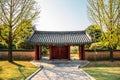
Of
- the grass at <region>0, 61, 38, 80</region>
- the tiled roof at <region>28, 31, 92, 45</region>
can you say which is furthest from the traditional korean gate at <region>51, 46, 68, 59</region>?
the grass at <region>0, 61, 38, 80</region>

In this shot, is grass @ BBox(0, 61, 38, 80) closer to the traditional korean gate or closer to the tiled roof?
the tiled roof

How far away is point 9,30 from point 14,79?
11328 mm

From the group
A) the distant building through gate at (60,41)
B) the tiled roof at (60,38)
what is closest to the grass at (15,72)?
Result: the distant building through gate at (60,41)

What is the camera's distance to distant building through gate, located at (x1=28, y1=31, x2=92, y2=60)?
2889cm

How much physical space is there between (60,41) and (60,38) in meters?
1.39

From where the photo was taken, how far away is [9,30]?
25.5 meters

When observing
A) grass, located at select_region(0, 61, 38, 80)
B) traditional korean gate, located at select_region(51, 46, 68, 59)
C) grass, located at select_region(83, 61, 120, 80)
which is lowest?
grass, located at select_region(83, 61, 120, 80)

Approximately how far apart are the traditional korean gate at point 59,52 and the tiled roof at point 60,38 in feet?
5.03

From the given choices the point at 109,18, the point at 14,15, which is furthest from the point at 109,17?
the point at 14,15

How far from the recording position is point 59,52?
30.8 m

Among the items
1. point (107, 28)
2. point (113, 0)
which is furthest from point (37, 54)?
point (113, 0)

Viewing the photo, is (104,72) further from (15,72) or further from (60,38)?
(60,38)

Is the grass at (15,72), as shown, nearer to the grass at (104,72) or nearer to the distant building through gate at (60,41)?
the grass at (104,72)

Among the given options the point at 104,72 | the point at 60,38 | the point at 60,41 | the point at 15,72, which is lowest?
the point at 104,72
